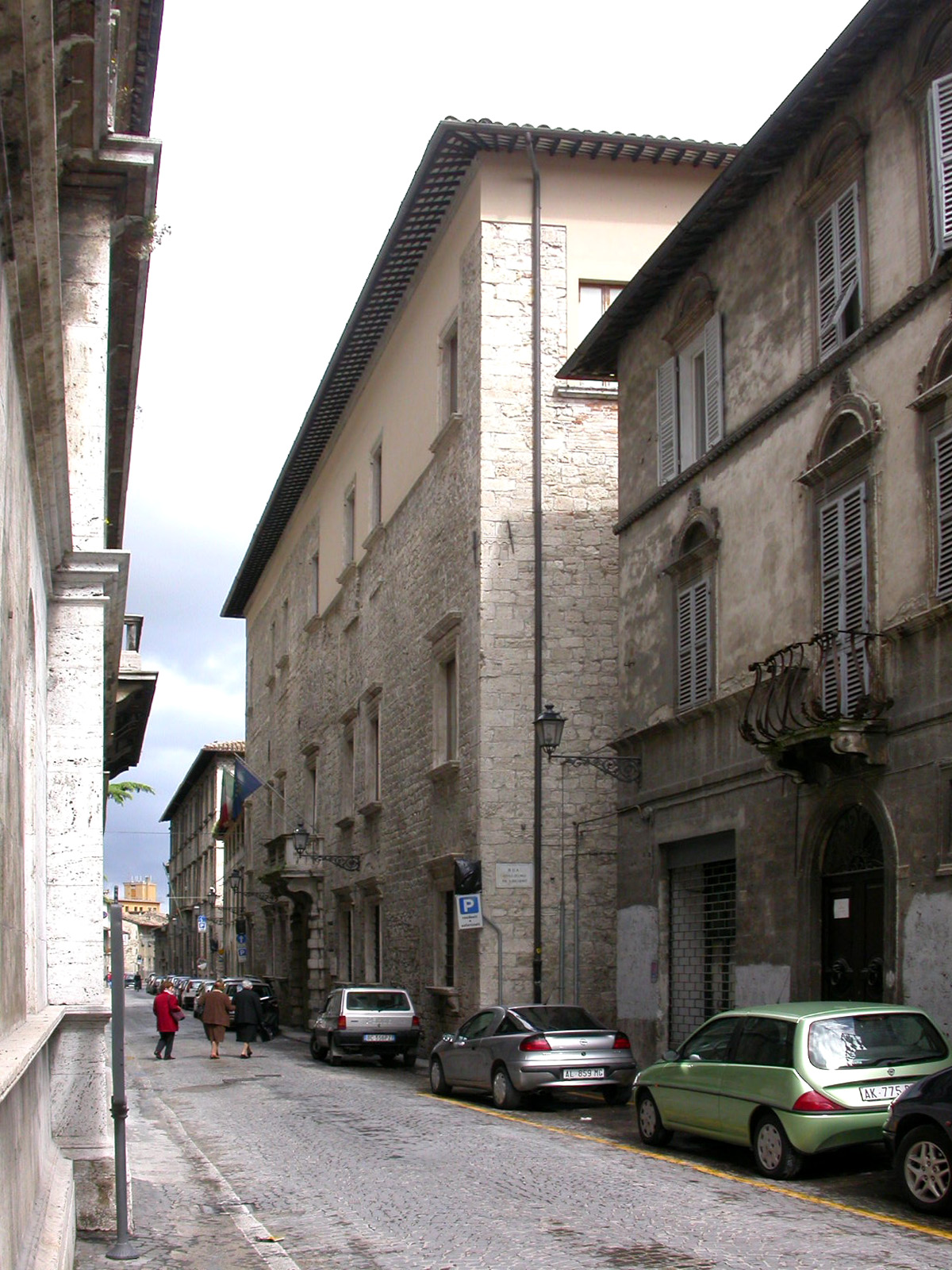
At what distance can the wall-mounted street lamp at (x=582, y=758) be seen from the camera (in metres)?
20.9

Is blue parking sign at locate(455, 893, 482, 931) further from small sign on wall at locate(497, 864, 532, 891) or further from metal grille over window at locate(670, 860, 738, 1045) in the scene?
metal grille over window at locate(670, 860, 738, 1045)

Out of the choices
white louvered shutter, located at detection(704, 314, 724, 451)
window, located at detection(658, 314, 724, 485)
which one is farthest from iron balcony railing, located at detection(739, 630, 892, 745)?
window, located at detection(658, 314, 724, 485)

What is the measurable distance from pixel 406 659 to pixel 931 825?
18179mm

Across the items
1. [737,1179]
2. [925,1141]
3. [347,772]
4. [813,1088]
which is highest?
[347,772]

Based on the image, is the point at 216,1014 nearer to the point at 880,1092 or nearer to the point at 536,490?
the point at 536,490

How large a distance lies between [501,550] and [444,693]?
3.92 m

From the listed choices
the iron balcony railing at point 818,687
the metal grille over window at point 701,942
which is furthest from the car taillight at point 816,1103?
the metal grille over window at point 701,942

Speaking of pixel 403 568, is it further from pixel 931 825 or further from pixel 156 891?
pixel 156 891

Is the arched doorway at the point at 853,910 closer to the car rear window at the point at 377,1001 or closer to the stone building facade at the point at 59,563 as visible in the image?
the stone building facade at the point at 59,563

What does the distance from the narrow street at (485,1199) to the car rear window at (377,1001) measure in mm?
9174

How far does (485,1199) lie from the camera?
11258 millimetres

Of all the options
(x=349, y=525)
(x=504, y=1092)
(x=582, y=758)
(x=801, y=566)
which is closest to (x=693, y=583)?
(x=801, y=566)

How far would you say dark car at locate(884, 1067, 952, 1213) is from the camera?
10.1 metres

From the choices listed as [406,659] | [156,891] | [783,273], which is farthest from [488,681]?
[156,891]
